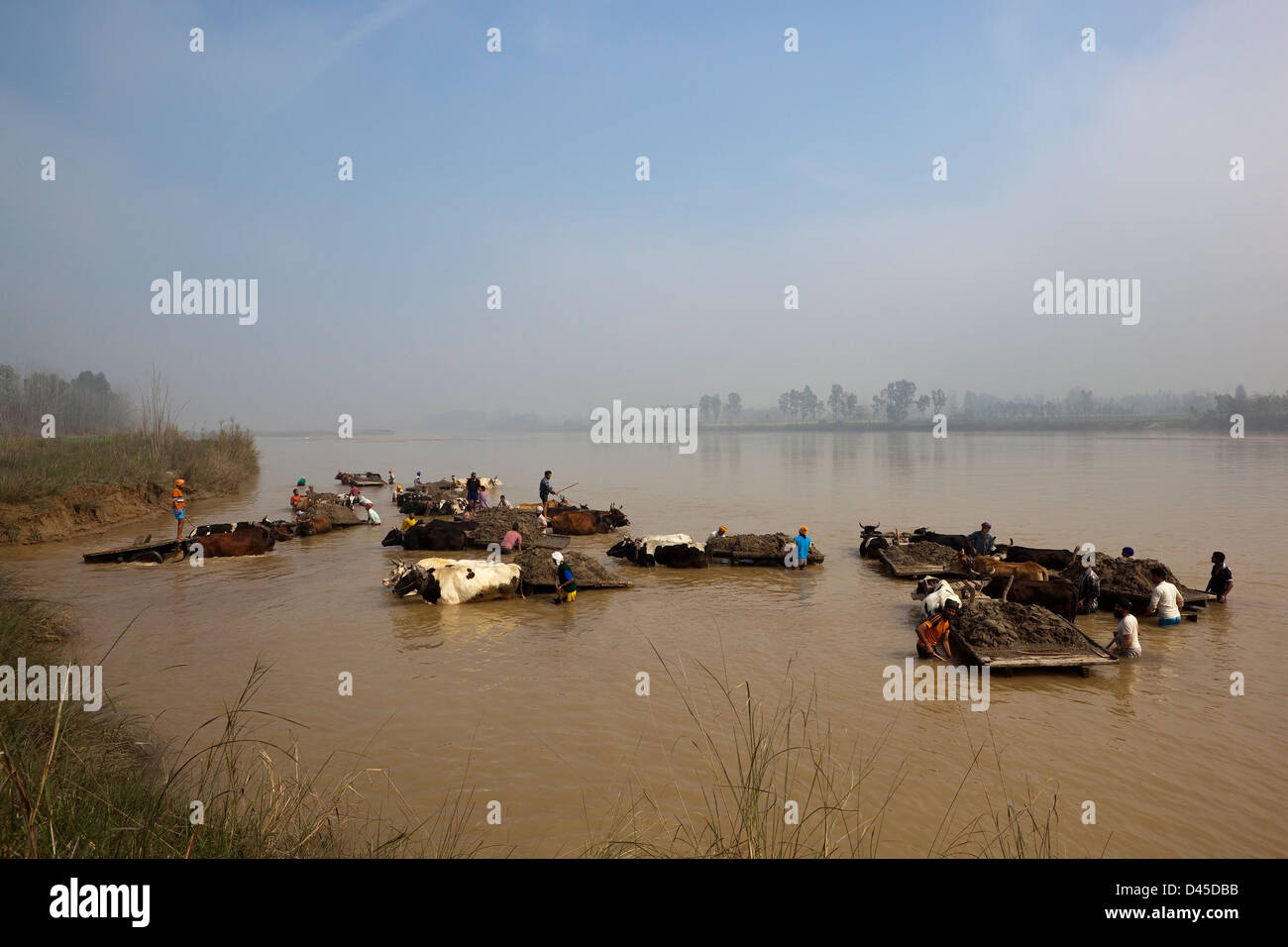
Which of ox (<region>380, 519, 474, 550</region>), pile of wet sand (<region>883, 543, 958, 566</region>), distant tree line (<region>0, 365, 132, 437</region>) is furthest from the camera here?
distant tree line (<region>0, 365, 132, 437</region>)

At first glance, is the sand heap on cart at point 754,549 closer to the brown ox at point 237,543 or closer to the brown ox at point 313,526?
the brown ox at point 237,543

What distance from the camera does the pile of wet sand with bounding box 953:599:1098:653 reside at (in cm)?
954

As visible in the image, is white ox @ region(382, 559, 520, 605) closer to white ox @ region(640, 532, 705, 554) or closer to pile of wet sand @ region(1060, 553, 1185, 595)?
white ox @ region(640, 532, 705, 554)

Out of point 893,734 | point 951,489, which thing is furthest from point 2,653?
point 951,489

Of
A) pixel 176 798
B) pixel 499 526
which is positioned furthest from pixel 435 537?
pixel 176 798

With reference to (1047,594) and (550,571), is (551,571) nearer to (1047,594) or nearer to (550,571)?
(550,571)

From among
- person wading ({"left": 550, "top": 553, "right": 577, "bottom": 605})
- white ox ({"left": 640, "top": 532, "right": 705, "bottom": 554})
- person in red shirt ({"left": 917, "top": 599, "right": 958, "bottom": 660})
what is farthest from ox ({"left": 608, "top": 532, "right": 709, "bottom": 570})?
person in red shirt ({"left": 917, "top": 599, "right": 958, "bottom": 660})

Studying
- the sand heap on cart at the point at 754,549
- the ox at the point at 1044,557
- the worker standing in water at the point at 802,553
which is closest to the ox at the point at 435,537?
the sand heap on cart at the point at 754,549

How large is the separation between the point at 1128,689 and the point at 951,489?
28.6 metres

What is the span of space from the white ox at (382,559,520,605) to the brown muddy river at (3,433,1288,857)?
275 millimetres

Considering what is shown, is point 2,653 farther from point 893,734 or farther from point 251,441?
point 251,441

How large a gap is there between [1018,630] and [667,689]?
495cm
